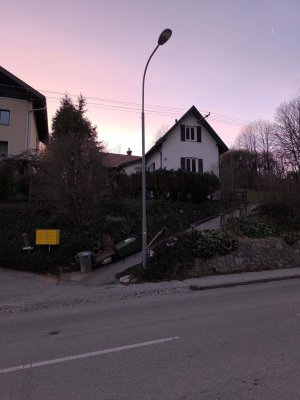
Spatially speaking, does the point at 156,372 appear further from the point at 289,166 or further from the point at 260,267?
the point at 289,166

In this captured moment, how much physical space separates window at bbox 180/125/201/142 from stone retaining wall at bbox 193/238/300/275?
23.0 meters

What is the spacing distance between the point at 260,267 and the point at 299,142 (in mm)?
35054

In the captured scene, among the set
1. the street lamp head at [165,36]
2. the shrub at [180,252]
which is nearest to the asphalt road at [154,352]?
the shrub at [180,252]

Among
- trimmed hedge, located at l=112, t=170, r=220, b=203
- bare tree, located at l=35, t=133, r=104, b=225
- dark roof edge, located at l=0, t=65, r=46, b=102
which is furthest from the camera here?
dark roof edge, located at l=0, t=65, r=46, b=102

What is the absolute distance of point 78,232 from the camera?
16.6 metres

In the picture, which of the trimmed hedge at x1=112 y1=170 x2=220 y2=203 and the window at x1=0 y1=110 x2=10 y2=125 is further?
the window at x1=0 y1=110 x2=10 y2=125

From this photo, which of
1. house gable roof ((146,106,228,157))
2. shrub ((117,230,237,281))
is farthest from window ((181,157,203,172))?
shrub ((117,230,237,281))

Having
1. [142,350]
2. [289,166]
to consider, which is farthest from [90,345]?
[289,166]

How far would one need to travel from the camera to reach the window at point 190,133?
4010 cm

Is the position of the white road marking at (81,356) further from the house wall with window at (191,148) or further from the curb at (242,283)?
the house wall with window at (191,148)

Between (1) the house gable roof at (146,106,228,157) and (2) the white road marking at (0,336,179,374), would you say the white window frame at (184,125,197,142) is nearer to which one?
(1) the house gable roof at (146,106,228,157)

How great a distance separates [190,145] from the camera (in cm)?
4019

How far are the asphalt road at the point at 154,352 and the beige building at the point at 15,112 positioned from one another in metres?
23.5

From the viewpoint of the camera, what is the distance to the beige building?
30.8 metres
